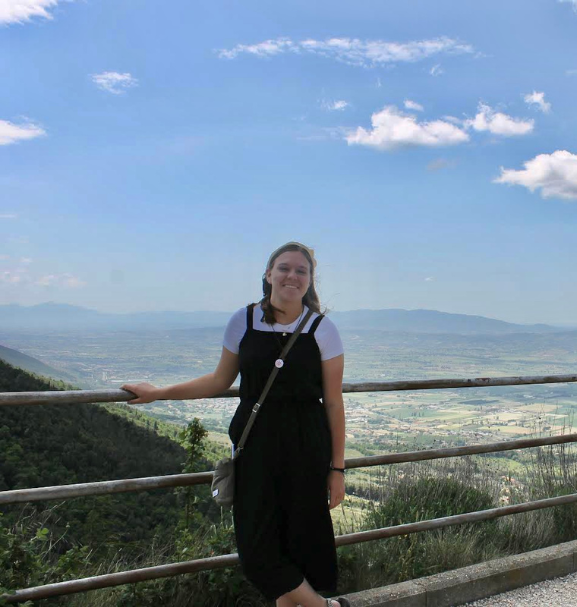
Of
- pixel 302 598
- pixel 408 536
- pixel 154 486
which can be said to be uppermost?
pixel 154 486

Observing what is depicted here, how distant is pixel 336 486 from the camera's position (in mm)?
2766

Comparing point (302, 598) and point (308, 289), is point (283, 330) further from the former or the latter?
point (302, 598)

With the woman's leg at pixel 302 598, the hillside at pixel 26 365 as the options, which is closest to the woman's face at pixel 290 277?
the woman's leg at pixel 302 598

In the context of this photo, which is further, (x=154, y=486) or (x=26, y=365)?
(x=26, y=365)

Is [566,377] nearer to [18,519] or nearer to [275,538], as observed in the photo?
[275,538]

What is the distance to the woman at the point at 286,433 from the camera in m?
2.67

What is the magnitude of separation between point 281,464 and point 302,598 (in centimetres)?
63

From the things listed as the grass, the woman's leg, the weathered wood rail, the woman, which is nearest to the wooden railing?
the weathered wood rail

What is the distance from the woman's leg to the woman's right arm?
93cm

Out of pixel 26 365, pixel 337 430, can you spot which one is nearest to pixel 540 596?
pixel 337 430

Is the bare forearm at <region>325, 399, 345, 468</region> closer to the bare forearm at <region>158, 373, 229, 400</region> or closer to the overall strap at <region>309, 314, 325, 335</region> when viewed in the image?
the overall strap at <region>309, 314, 325, 335</region>

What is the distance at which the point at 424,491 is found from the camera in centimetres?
486

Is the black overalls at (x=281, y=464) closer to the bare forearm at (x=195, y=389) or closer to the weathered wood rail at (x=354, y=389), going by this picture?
the bare forearm at (x=195, y=389)

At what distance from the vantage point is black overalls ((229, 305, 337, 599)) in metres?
2.67
